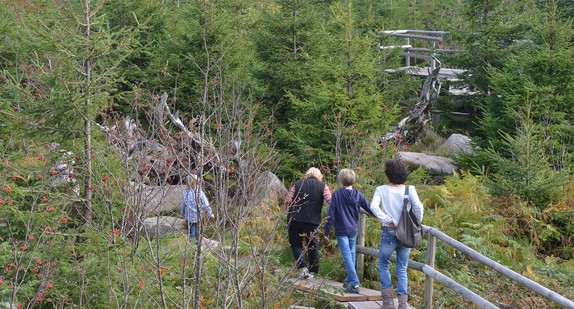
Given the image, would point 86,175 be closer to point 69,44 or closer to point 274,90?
point 69,44

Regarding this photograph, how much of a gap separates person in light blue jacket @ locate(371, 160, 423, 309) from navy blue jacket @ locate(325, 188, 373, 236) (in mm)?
837

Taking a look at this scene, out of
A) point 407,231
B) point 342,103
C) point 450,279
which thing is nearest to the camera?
point 450,279

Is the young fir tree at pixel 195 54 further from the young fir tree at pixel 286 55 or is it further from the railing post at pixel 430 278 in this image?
the railing post at pixel 430 278

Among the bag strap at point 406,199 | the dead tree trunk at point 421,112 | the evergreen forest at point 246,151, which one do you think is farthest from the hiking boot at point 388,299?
the dead tree trunk at point 421,112

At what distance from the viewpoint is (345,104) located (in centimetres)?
1146

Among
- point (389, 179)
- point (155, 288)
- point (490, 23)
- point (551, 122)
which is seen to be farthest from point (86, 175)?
point (490, 23)

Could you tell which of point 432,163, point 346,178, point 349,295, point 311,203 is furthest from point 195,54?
point 349,295

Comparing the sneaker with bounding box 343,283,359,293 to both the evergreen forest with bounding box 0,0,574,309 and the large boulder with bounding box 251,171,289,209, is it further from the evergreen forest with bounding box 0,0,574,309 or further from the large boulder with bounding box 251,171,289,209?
the large boulder with bounding box 251,171,289,209

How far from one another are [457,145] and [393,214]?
9.25 meters

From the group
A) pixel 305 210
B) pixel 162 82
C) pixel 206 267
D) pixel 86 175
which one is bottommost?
pixel 206 267

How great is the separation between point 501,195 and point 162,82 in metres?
8.86

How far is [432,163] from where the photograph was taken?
1362 centimetres

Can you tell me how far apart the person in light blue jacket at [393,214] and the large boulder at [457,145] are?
8449mm

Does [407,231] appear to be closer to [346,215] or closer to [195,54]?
[346,215]
